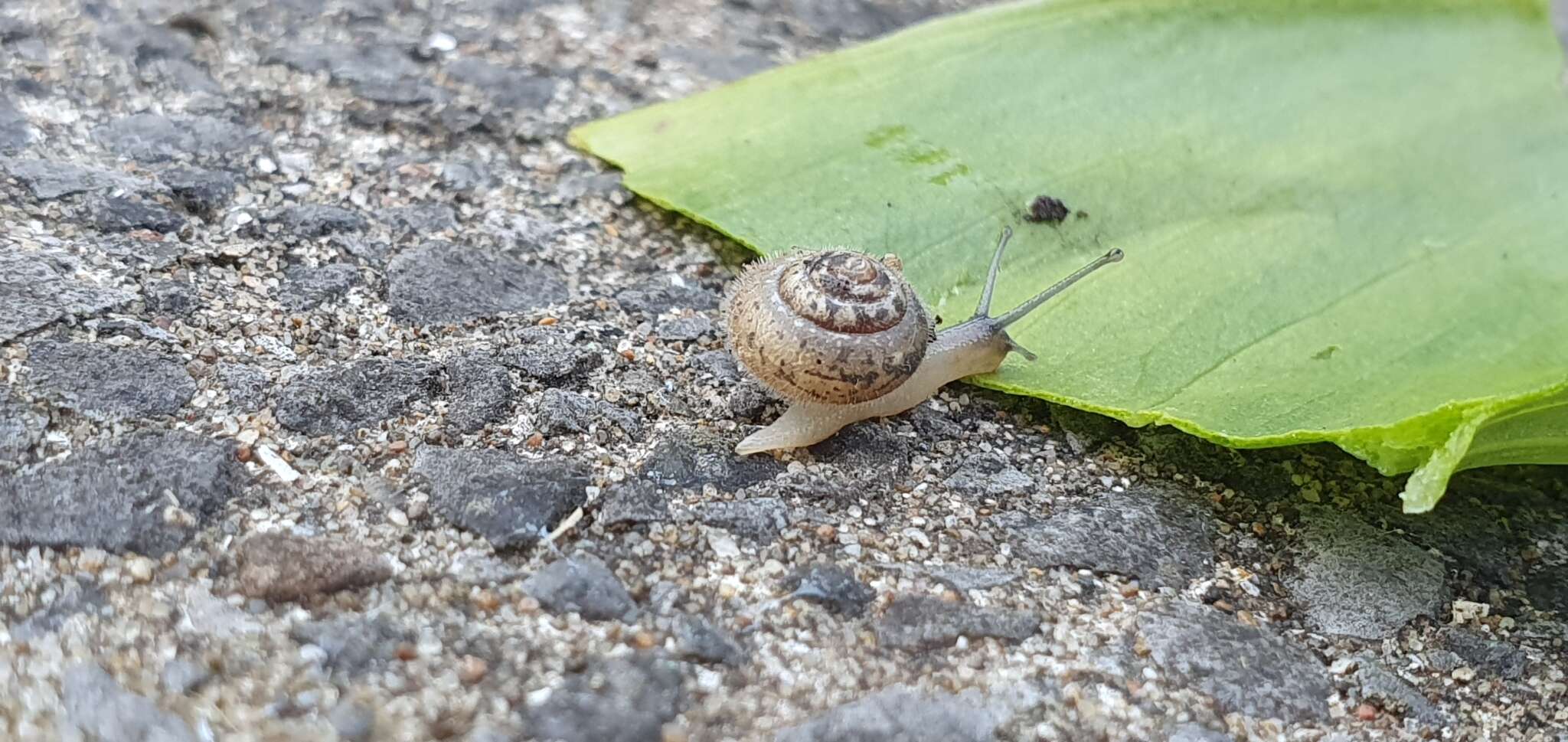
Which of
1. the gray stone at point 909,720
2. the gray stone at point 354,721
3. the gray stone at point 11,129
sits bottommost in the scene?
the gray stone at point 11,129

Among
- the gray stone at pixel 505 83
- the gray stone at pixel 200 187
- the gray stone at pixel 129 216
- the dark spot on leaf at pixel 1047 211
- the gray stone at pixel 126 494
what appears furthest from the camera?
the gray stone at pixel 505 83

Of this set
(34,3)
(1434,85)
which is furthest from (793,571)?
(34,3)

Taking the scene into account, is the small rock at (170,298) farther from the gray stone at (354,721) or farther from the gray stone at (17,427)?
the gray stone at (354,721)

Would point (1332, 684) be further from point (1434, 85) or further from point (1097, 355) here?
point (1434, 85)

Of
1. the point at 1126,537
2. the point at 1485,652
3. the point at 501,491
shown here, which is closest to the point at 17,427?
the point at 501,491

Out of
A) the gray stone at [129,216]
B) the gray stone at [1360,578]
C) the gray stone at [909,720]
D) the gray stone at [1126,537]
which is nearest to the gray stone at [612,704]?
the gray stone at [909,720]

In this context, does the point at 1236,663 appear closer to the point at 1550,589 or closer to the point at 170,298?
the point at 1550,589
